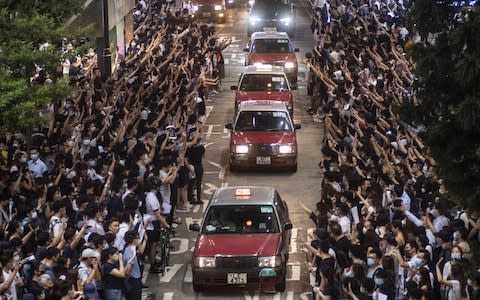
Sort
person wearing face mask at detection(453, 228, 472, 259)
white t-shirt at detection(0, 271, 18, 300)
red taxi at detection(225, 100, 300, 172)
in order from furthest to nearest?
red taxi at detection(225, 100, 300, 172) < person wearing face mask at detection(453, 228, 472, 259) < white t-shirt at detection(0, 271, 18, 300)

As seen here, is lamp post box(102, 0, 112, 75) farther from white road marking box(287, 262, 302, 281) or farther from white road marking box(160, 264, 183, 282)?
white road marking box(287, 262, 302, 281)

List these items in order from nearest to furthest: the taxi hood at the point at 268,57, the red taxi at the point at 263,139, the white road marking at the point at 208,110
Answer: the red taxi at the point at 263,139, the white road marking at the point at 208,110, the taxi hood at the point at 268,57

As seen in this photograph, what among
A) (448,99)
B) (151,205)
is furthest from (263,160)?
(448,99)

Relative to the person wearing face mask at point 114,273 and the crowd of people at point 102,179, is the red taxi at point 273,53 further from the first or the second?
the person wearing face mask at point 114,273

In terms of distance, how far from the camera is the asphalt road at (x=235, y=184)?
16.9 m

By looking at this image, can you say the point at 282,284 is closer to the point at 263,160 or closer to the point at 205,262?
the point at 205,262

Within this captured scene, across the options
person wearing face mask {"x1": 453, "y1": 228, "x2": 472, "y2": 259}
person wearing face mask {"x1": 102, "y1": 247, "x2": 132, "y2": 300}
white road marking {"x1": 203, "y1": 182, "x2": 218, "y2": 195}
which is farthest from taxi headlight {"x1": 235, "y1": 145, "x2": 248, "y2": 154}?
person wearing face mask {"x1": 453, "y1": 228, "x2": 472, "y2": 259}

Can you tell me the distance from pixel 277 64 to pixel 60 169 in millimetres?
15887

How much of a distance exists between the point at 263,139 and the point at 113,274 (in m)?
10.2

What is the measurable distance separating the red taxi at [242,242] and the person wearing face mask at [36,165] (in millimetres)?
3098

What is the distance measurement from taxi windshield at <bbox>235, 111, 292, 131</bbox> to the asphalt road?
1.06m

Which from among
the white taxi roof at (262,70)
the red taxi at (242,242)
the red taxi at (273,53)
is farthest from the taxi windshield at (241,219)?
the red taxi at (273,53)

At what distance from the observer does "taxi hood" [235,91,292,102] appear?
27750 millimetres

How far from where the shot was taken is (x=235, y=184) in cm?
2356
